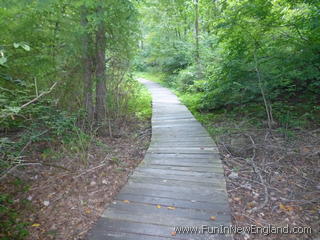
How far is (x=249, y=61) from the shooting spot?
5.09 m

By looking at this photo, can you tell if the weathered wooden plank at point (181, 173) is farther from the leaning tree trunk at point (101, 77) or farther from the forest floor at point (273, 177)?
the leaning tree trunk at point (101, 77)

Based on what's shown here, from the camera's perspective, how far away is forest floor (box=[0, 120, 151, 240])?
2322mm

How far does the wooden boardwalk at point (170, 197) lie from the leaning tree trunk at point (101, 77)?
4.98ft

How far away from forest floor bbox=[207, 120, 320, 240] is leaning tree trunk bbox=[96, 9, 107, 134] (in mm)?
2693

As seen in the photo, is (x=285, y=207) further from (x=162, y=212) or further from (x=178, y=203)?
(x=162, y=212)

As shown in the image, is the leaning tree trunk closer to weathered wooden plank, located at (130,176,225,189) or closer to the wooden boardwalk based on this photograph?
the wooden boardwalk

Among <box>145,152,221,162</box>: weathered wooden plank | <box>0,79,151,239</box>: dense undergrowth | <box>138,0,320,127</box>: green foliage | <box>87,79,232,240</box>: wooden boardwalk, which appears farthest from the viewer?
<box>138,0,320,127</box>: green foliage

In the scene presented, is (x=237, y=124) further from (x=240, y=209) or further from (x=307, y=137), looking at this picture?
(x=240, y=209)

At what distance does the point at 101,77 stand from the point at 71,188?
99.7 inches

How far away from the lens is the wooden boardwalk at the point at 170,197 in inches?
80.8

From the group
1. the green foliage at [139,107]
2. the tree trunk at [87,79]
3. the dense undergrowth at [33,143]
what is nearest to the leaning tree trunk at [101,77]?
the tree trunk at [87,79]

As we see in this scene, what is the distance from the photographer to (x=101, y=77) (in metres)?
4.59

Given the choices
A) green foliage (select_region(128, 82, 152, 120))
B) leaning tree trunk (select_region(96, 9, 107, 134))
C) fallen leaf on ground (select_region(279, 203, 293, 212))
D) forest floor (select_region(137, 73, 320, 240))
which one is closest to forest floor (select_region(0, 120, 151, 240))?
leaning tree trunk (select_region(96, 9, 107, 134))

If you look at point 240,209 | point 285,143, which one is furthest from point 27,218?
point 285,143
